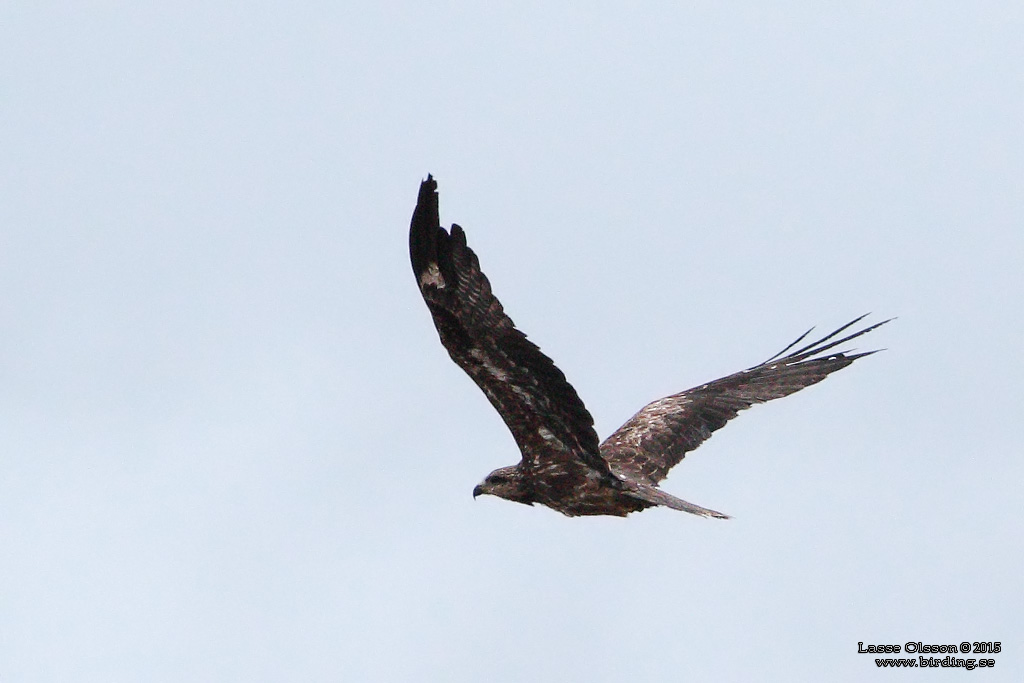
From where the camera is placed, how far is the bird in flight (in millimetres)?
12945

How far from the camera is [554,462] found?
14.8 metres

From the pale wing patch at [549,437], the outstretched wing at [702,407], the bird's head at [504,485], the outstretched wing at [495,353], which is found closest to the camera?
the outstretched wing at [495,353]

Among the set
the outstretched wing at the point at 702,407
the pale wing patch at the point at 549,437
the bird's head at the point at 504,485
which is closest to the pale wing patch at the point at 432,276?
the pale wing patch at the point at 549,437

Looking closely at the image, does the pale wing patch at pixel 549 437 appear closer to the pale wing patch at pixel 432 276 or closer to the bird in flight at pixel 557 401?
the bird in flight at pixel 557 401

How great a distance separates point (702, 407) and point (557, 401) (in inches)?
161

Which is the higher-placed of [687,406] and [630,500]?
[687,406]

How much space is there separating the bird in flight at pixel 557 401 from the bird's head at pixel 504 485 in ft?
0.04

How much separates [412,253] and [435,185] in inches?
25.4

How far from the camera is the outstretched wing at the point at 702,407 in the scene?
1675 centimetres

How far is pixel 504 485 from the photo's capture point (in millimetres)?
15234

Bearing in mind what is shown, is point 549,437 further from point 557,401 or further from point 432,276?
point 432,276

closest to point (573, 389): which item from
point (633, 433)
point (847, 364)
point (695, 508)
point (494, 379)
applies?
point (494, 379)

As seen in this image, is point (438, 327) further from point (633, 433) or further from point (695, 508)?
point (633, 433)

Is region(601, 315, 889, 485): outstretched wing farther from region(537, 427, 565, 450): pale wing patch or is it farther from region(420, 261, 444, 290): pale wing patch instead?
region(420, 261, 444, 290): pale wing patch
